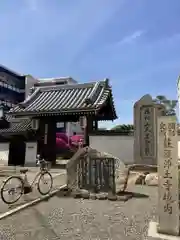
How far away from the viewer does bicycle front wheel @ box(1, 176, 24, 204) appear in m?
9.09

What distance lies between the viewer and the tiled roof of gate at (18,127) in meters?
25.0

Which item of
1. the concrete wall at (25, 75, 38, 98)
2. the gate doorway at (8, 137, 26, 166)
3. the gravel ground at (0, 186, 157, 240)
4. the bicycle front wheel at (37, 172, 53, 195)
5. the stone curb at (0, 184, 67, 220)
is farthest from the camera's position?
the concrete wall at (25, 75, 38, 98)

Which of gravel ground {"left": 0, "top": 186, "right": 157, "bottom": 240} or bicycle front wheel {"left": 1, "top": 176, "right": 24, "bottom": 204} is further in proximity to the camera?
bicycle front wheel {"left": 1, "top": 176, "right": 24, "bottom": 204}

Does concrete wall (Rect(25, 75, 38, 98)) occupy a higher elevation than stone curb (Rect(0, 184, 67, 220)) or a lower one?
higher

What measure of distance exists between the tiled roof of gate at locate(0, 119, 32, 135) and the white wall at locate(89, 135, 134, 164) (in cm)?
700

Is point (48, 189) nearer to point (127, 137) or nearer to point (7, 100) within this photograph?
point (127, 137)

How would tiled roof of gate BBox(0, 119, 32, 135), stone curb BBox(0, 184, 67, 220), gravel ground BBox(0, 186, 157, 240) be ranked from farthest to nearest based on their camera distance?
1. tiled roof of gate BBox(0, 119, 32, 135)
2. stone curb BBox(0, 184, 67, 220)
3. gravel ground BBox(0, 186, 157, 240)

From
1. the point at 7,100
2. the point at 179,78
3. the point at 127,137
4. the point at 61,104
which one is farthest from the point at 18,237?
the point at 7,100

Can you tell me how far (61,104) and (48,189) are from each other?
12892 millimetres

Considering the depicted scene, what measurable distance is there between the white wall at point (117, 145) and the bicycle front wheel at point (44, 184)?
9.96 metres

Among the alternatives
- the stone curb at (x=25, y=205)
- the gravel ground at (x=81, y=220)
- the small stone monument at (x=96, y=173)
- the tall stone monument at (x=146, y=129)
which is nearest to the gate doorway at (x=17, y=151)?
the tall stone monument at (x=146, y=129)

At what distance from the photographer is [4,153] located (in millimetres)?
24359

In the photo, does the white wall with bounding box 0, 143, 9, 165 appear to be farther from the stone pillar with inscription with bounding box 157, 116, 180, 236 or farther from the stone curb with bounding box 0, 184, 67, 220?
the stone pillar with inscription with bounding box 157, 116, 180, 236

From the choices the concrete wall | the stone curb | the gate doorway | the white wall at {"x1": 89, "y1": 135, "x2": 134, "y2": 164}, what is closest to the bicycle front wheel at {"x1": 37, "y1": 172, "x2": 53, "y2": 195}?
the stone curb
